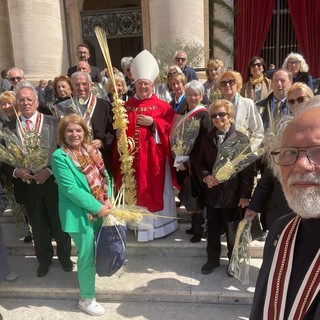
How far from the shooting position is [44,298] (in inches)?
135

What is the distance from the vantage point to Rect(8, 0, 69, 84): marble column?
27.9 ft

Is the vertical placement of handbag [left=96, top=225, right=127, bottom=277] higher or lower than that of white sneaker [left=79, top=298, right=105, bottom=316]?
higher

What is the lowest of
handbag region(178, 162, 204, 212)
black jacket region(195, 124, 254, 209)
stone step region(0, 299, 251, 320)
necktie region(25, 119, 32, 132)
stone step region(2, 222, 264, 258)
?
stone step region(0, 299, 251, 320)

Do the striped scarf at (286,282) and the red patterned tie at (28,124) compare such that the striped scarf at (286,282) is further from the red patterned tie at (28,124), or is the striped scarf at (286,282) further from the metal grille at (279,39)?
the metal grille at (279,39)

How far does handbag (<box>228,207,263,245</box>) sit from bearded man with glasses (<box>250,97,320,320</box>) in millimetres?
1749

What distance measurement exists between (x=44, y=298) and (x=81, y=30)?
937cm

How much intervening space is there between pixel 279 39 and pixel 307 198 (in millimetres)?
12141

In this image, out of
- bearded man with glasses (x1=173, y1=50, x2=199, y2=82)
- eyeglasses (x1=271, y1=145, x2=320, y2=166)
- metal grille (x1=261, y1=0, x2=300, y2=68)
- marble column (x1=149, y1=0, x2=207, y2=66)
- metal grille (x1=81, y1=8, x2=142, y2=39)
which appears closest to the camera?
eyeglasses (x1=271, y1=145, x2=320, y2=166)

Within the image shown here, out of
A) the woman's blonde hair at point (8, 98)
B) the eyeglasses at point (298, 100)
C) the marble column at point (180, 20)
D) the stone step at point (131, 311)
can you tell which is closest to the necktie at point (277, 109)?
the eyeglasses at point (298, 100)

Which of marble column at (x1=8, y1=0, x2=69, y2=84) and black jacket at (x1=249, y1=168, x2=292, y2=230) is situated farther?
marble column at (x1=8, y1=0, x2=69, y2=84)

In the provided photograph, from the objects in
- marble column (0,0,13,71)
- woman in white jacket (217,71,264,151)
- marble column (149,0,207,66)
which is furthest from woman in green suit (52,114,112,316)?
marble column (0,0,13,71)

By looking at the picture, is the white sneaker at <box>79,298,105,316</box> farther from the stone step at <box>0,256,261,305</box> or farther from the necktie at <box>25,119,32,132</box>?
the necktie at <box>25,119,32,132</box>

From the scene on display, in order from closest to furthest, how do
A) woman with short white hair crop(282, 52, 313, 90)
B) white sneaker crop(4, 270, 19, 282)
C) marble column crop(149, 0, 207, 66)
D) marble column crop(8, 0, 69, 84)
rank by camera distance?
white sneaker crop(4, 270, 19, 282)
woman with short white hair crop(282, 52, 313, 90)
marble column crop(149, 0, 207, 66)
marble column crop(8, 0, 69, 84)

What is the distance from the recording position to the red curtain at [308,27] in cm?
1102
